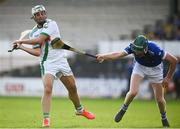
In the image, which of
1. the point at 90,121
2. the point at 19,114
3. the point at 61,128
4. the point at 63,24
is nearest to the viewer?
the point at 61,128

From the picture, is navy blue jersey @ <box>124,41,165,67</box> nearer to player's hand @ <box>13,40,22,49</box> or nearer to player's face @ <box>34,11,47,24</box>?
player's face @ <box>34,11,47,24</box>

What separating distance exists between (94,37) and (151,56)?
2256 cm

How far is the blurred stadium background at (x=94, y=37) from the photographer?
3294 cm

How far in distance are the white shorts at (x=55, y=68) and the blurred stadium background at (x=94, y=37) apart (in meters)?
12.2

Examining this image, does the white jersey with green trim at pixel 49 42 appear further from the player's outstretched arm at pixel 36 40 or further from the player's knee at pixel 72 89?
the player's knee at pixel 72 89

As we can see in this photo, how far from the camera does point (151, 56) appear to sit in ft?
50.4

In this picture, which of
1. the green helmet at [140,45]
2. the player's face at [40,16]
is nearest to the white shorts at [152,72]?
the green helmet at [140,45]

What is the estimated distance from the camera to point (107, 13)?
3934 centimetres

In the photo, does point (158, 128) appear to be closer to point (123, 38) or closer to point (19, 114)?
point (19, 114)

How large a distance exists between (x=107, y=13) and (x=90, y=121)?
22410 mm

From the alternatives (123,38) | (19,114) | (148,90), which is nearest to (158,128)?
(19,114)

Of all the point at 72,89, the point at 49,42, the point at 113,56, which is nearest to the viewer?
the point at 49,42

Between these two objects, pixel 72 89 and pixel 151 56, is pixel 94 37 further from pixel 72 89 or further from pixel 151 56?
pixel 151 56

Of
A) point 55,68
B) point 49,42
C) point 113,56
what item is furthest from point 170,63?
point 49,42
